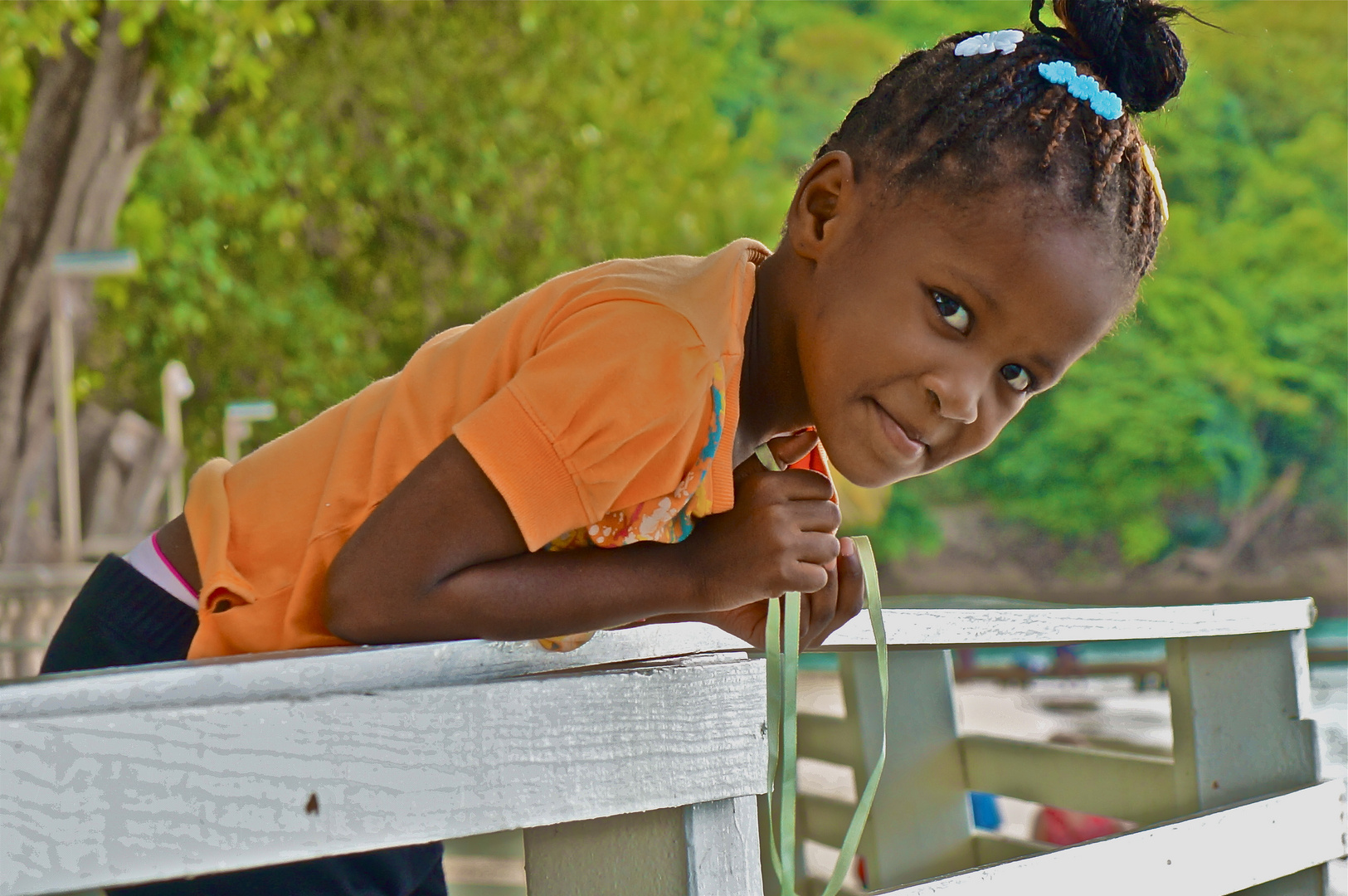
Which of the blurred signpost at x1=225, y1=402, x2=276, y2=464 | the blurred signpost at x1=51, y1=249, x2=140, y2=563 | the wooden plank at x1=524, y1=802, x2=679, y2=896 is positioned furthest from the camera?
the blurred signpost at x1=225, y1=402, x2=276, y2=464

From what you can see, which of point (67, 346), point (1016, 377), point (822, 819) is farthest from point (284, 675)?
point (67, 346)

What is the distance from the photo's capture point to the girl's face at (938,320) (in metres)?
1.19

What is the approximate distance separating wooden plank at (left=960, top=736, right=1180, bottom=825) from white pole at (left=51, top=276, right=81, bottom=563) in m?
5.17

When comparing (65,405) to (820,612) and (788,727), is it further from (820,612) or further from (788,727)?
(788,727)

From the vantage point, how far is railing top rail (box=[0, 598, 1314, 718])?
70 cm

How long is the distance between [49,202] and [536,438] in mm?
6120

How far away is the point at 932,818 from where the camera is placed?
230 cm

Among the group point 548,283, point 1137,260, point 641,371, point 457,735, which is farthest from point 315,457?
point 1137,260

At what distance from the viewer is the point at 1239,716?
1770mm

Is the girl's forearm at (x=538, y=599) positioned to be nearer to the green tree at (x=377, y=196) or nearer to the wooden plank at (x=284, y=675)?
the wooden plank at (x=284, y=675)

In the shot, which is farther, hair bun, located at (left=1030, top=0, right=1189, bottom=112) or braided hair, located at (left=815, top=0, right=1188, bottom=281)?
hair bun, located at (left=1030, top=0, right=1189, bottom=112)

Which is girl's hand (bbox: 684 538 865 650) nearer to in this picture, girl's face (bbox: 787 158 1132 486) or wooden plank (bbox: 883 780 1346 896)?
girl's face (bbox: 787 158 1132 486)

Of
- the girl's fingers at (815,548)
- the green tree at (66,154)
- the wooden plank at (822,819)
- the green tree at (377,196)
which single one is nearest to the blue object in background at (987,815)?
the wooden plank at (822,819)

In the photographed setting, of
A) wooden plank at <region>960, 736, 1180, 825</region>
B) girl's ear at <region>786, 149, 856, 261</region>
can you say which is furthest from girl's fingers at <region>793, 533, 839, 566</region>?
wooden plank at <region>960, 736, 1180, 825</region>
